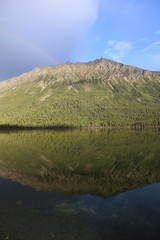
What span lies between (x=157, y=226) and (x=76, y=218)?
24.6 ft

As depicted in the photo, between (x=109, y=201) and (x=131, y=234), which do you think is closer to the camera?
(x=131, y=234)

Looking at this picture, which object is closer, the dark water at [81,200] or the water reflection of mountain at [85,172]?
the dark water at [81,200]

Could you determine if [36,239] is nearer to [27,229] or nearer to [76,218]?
[27,229]

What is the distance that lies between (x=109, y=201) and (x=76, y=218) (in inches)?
263

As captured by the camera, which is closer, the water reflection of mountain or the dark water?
the dark water

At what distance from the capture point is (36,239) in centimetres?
2145

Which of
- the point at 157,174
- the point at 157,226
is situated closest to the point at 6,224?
the point at 157,226

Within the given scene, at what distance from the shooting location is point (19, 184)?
4203 centimetres

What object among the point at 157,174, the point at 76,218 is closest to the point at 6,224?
the point at 76,218

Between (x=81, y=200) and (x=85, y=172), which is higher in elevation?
(x=85, y=172)

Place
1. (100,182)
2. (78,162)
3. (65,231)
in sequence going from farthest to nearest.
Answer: (78,162) < (100,182) < (65,231)

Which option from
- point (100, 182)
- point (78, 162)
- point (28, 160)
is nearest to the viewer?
point (100, 182)

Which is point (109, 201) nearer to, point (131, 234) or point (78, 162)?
point (131, 234)

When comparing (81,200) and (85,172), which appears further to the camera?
(85,172)
